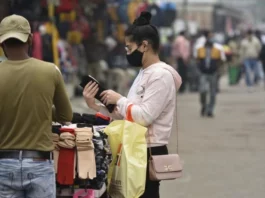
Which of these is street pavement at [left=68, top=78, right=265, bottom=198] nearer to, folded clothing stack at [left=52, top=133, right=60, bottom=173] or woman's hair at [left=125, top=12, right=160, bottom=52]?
woman's hair at [left=125, top=12, right=160, bottom=52]

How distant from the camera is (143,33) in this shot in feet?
20.5

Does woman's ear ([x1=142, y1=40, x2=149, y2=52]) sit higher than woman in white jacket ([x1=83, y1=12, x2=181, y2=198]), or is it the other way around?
woman's ear ([x1=142, y1=40, x2=149, y2=52])

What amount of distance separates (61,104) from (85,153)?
0.42 meters

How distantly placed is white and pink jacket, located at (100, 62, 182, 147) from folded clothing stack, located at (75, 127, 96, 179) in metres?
0.33

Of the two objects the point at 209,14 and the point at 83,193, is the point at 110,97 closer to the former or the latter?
the point at 83,193

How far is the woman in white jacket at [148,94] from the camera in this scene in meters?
6.14

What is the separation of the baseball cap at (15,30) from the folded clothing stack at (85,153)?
0.78 metres

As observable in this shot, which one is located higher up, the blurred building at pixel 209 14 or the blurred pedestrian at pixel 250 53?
the blurred building at pixel 209 14

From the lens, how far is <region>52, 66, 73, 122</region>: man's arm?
5637mm


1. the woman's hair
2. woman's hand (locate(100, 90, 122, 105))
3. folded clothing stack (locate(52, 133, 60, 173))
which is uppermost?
the woman's hair

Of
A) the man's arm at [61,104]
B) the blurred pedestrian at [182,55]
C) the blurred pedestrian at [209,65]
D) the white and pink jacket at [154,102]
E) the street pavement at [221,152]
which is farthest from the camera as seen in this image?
the blurred pedestrian at [182,55]

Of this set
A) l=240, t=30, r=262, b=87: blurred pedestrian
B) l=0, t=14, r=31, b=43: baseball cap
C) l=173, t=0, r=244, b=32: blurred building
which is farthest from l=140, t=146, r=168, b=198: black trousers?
l=173, t=0, r=244, b=32: blurred building

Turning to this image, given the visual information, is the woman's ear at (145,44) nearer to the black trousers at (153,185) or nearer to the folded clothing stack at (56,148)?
the black trousers at (153,185)

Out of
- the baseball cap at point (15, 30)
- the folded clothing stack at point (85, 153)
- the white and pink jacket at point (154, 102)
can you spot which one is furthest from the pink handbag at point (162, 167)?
the baseball cap at point (15, 30)
